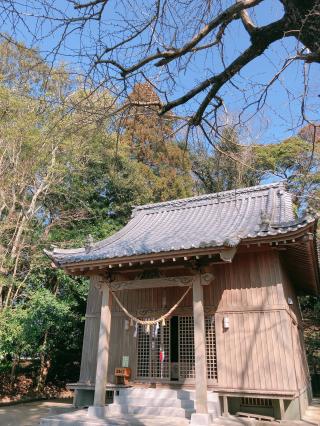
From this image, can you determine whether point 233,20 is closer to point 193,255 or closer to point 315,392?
point 193,255

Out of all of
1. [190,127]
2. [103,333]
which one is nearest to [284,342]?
[103,333]

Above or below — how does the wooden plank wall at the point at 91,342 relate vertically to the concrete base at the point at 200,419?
above

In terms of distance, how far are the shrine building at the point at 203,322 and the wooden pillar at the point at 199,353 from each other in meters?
0.02

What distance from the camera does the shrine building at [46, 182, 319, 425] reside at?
7109mm

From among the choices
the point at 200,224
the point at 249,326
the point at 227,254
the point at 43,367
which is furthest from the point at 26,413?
the point at 227,254

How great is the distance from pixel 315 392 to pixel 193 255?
13450mm

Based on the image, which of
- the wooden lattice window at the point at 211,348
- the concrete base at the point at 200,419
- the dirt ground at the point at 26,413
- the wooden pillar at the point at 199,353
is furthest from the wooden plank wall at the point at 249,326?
the dirt ground at the point at 26,413

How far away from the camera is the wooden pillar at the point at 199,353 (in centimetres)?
636

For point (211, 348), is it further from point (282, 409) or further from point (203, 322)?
point (282, 409)

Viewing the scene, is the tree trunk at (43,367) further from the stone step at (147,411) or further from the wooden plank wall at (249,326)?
the stone step at (147,411)

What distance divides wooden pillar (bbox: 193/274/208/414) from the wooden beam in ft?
0.49

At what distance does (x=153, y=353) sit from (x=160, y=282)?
2168 mm

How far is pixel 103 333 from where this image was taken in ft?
25.5

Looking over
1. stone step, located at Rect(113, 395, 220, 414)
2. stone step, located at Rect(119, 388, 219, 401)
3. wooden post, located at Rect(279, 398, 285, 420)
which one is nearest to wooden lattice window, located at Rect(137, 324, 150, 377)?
stone step, located at Rect(119, 388, 219, 401)
